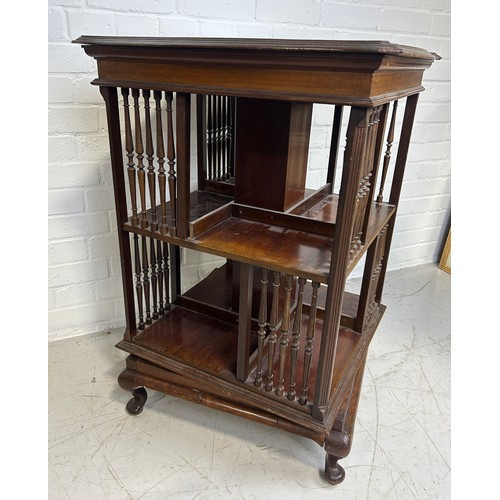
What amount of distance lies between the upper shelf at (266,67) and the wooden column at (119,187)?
0.05 m

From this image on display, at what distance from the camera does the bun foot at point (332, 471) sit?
1172mm

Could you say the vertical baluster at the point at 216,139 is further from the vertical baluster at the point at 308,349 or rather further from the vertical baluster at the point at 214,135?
the vertical baluster at the point at 308,349

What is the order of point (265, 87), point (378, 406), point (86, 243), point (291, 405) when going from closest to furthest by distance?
1. point (265, 87)
2. point (291, 405)
3. point (378, 406)
4. point (86, 243)

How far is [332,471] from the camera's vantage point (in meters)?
1.18

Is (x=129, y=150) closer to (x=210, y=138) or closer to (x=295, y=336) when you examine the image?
(x=210, y=138)

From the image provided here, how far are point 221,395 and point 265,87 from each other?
80 centimetres

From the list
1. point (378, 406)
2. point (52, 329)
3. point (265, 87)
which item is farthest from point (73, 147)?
point (378, 406)

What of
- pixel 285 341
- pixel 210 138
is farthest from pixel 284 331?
pixel 210 138

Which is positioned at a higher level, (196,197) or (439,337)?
(196,197)

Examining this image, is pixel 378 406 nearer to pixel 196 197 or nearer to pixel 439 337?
pixel 439 337

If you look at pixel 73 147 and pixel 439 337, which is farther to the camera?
pixel 439 337

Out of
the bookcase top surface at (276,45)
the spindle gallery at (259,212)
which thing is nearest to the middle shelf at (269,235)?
the spindle gallery at (259,212)

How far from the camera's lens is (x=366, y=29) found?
1.70 meters

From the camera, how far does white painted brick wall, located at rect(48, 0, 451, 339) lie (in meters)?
A: 1.35
